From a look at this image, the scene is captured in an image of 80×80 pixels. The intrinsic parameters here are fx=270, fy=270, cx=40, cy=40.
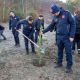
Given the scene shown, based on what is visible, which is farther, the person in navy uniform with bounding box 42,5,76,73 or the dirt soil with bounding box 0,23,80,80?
the dirt soil with bounding box 0,23,80,80

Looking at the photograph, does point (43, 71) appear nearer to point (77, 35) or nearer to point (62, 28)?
point (62, 28)

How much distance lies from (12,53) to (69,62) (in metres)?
2.97

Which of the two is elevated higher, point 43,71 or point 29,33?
point 29,33

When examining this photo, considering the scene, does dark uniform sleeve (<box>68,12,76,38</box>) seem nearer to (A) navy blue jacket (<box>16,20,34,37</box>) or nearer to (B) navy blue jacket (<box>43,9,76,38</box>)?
(B) navy blue jacket (<box>43,9,76,38</box>)

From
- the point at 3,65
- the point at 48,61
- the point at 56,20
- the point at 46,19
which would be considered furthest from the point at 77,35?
the point at 46,19

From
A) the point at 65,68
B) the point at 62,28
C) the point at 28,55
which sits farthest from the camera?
the point at 28,55

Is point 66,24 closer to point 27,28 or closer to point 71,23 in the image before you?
point 71,23

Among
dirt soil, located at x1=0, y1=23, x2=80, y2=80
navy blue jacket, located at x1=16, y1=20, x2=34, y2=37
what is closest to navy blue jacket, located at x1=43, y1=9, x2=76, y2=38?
dirt soil, located at x1=0, y1=23, x2=80, y2=80

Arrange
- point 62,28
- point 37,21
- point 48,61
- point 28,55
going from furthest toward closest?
point 37,21 < point 28,55 < point 48,61 < point 62,28

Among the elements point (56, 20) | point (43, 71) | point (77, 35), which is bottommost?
point (43, 71)

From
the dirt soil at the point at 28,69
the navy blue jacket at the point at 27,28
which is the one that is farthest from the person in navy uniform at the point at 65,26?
the navy blue jacket at the point at 27,28

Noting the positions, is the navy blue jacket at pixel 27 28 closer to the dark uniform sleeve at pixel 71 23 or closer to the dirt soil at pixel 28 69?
the dirt soil at pixel 28 69

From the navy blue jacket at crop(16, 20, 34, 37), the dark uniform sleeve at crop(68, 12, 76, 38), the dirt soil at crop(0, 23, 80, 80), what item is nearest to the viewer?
the dark uniform sleeve at crop(68, 12, 76, 38)

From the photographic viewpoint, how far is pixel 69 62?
727 cm
